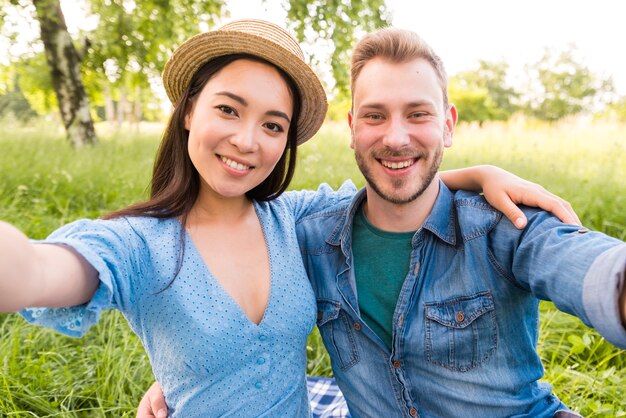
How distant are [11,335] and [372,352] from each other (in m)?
2.09

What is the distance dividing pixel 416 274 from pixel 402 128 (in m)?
0.54

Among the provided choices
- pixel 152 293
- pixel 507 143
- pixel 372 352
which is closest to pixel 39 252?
pixel 152 293

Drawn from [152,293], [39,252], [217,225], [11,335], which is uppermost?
[39,252]

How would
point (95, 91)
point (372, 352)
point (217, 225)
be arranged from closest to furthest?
point (217, 225), point (372, 352), point (95, 91)

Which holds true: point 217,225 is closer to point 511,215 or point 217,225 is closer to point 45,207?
point 511,215

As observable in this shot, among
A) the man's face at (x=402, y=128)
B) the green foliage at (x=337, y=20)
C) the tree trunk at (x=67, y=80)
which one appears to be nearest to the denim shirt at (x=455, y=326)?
the man's face at (x=402, y=128)

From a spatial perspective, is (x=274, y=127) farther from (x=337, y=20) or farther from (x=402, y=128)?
(x=337, y=20)

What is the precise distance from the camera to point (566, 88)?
40.7 m

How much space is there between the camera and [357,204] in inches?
81.7

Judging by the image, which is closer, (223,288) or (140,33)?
(223,288)

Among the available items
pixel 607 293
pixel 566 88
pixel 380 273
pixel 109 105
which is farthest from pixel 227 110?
pixel 566 88

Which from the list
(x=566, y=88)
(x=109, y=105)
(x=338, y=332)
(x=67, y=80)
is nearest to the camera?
(x=338, y=332)

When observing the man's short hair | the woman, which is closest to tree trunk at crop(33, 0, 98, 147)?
the woman

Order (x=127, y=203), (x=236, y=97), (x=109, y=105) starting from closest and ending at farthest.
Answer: (x=236, y=97) < (x=127, y=203) < (x=109, y=105)
